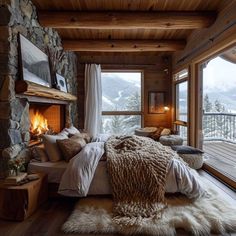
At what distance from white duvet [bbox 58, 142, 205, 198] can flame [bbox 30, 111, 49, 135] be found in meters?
1.51

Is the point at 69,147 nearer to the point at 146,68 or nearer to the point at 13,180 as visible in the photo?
the point at 13,180

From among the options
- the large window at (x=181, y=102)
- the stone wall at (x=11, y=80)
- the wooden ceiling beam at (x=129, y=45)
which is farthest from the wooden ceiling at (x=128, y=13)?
the large window at (x=181, y=102)

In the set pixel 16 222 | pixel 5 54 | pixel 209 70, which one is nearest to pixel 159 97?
pixel 209 70

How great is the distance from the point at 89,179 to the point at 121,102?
14.6ft

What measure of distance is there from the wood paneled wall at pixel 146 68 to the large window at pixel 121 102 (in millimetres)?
238

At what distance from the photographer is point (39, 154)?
3.17 m

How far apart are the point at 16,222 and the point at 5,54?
6.34 feet

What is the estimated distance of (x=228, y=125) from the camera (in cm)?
680

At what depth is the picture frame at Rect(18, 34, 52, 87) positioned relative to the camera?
9.78ft

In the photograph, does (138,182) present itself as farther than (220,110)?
No

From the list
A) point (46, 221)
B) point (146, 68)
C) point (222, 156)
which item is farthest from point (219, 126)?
point (46, 221)

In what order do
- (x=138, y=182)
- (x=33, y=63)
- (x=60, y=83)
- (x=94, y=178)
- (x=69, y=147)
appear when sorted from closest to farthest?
(x=138, y=182) → (x=94, y=178) → (x=69, y=147) → (x=33, y=63) → (x=60, y=83)

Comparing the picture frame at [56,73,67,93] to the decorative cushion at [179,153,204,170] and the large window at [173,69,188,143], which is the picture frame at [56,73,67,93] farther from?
the large window at [173,69,188,143]

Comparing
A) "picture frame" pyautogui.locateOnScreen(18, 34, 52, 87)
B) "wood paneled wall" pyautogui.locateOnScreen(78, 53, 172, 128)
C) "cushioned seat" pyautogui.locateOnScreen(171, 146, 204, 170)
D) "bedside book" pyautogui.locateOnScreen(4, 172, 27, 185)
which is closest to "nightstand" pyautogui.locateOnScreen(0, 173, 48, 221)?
"bedside book" pyautogui.locateOnScreen(4, 172, 27, 185)
